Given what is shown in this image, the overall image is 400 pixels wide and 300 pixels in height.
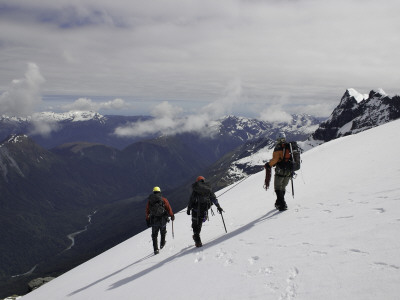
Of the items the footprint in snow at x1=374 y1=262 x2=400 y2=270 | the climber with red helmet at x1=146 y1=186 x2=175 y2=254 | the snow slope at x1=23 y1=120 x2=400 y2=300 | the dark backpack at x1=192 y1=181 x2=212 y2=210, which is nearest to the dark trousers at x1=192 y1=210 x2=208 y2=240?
the dark backpack at x1=192 y1=181 x2=212 y2=210

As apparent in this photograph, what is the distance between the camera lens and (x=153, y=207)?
16688mm

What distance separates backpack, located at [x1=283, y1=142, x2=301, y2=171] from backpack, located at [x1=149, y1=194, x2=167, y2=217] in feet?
23.6

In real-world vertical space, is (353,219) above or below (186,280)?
above

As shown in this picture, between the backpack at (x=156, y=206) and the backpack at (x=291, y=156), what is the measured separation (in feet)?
23.6

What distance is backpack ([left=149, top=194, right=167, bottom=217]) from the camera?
1656 cm

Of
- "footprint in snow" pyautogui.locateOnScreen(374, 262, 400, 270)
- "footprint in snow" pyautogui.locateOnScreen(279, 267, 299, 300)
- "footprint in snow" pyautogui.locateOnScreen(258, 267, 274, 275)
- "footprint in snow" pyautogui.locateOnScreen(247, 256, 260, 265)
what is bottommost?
"footprint in snow" pyautogui.locateOnScreen(247, 256, 260, 265)

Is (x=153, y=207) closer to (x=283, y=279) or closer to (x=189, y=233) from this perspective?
(x=189, y=233)

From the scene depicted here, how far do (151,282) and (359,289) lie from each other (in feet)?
23.5

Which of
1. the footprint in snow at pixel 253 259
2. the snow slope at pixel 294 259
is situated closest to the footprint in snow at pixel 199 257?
the snow slope at pixel 294 259

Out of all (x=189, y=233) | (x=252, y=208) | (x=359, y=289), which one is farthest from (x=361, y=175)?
(x=359, y=289)

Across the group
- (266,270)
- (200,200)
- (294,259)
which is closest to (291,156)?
(200,200)

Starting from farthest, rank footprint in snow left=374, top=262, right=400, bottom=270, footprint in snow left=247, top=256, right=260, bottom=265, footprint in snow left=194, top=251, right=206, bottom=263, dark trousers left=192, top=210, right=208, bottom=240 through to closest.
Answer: dark trousers left=192, top=210, right=208, bottom=240 < footprint in snow left=194, top=251, right=206, bottom=263 < footprint in snow left=247, top=256, right=260, bottom=265 < footprint in snow left=374, top=262, right=400, bottom=270

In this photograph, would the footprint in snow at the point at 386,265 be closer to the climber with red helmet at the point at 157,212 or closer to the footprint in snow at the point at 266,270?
the footprint in snow at the point at 266,270

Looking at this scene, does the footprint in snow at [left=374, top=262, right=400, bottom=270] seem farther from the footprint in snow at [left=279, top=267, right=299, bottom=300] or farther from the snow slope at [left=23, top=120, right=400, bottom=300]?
the footprint in snow at [left=279, top=267, right=299, bottom=300]
